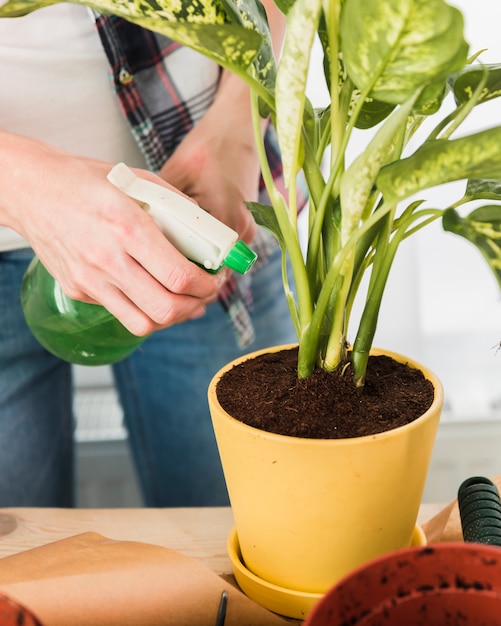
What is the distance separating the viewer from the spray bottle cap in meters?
0.45

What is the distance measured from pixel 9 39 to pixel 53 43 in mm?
43

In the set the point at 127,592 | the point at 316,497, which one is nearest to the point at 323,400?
the point at 316,497

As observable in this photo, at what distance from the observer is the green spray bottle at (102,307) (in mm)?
457

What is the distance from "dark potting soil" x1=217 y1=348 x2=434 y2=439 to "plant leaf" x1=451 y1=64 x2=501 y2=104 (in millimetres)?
181

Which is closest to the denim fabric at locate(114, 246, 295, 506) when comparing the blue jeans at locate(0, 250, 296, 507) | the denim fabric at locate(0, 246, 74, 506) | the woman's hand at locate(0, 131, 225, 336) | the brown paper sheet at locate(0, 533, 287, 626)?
the blue jeans at locate(0, 250, 296, 507)

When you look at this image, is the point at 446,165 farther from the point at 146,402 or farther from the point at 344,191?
the point at 146,402

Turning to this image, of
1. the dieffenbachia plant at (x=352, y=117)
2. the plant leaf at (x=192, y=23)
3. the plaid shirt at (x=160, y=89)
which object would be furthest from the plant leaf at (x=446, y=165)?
the plaid shirt at (x=160, y=89)

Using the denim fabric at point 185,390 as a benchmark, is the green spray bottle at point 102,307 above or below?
above

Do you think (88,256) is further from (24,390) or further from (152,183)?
(24,390)

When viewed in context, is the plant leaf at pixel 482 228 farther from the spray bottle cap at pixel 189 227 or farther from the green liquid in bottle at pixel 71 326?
the green liquid in bottle at pixel 71 326

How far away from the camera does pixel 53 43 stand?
734 mm

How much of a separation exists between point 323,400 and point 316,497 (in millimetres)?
59

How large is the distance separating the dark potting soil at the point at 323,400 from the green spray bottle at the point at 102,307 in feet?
0.26

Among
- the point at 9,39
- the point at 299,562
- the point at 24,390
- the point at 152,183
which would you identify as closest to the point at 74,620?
the point at 299,562
